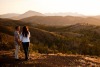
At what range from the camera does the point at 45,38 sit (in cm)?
5872

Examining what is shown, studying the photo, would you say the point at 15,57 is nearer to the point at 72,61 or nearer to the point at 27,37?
the point at 27,37

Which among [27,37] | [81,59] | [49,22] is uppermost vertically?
[27,37]

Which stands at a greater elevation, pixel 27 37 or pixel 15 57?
pixel 27 37

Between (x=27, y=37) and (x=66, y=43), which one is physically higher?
(x=27, y=37)

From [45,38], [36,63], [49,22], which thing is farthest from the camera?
[49,22]

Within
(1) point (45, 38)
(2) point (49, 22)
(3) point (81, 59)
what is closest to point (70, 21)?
(2) point (49, 22)

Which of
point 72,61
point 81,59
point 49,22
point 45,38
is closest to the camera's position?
point 72,61

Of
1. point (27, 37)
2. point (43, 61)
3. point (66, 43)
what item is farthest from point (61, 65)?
point (66, 43)

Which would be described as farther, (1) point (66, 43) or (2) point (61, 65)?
(1) point (66, 43)

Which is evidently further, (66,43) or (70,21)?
(70,21)

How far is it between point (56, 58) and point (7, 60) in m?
3.68

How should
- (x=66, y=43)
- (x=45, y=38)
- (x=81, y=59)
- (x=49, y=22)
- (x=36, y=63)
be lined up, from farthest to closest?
(x=49, y=22), (x=45, y=38), (x=66, y=43), (x=81, y=59), (x=36, y=63)

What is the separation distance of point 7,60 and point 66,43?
36.3m

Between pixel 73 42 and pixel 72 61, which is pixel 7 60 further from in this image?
pixel 73 42
